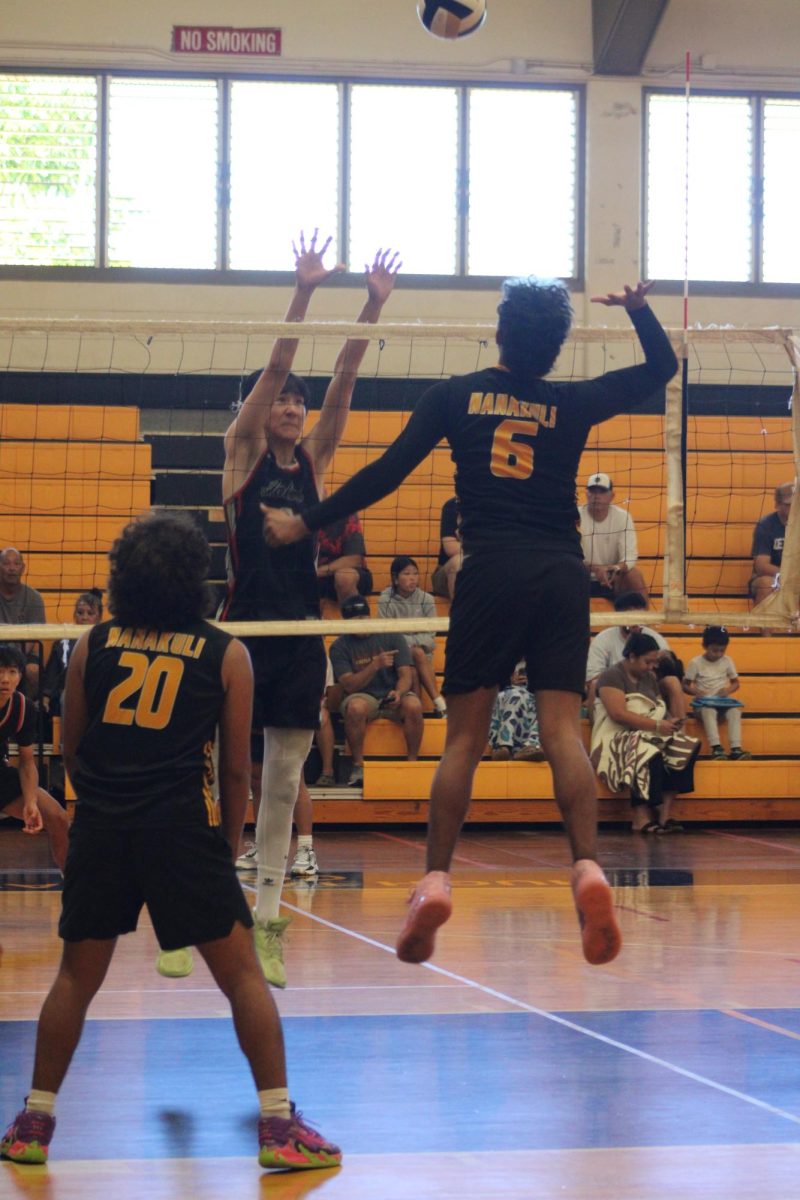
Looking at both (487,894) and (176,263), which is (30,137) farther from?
(487,894)

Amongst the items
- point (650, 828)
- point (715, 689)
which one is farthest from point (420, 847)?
point (715, 689)

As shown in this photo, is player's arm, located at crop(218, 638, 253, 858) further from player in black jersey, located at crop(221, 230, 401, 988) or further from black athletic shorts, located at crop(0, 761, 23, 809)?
black athletic shorts, located at crop(0, 761, 23, 809)

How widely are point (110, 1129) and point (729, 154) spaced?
1428cm

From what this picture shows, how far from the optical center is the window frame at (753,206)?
51.8ft

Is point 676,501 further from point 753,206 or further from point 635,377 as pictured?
point 753,206

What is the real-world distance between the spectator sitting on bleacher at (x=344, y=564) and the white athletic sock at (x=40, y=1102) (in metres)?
8.25

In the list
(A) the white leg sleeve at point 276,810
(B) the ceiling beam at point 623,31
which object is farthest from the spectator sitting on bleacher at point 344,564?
(A) the white leg sleeve at point 276,810

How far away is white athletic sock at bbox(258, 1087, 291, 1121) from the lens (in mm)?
3469

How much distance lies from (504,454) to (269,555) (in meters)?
1.60

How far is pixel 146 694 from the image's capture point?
3529 mm

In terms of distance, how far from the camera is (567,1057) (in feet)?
14.4

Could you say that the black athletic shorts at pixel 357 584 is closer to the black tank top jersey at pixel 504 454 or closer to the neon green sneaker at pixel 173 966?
the neon green sneaker at pixel 173 966

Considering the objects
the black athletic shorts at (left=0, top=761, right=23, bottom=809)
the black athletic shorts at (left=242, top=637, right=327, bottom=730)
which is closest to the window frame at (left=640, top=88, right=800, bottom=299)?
the black athletic shorts at (left=0, top=761, right=23, bottom=809)

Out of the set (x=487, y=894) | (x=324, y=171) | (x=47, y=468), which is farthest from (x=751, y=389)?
(x=487, y=894)
